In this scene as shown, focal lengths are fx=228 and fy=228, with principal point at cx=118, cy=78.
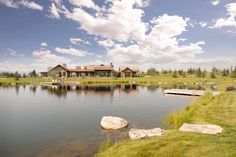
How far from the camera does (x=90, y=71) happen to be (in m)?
97.6

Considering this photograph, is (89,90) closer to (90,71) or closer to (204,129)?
(204,129)

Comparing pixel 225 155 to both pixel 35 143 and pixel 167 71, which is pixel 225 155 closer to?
pixel 35 143

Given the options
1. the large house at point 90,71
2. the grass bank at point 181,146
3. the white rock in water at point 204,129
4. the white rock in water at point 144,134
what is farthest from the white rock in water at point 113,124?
the large house at point 90,71

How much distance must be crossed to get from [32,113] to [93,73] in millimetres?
74406

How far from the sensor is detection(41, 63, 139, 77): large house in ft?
310

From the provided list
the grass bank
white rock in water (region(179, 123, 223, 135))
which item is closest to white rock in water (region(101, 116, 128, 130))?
the grass bank

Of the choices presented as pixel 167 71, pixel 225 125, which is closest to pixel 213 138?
pixel 225 125

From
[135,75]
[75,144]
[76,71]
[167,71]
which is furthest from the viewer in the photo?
[167,71]

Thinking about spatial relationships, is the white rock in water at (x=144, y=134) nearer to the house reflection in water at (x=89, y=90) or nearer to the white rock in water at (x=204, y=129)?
the white rock in water at (x=204, y=129)

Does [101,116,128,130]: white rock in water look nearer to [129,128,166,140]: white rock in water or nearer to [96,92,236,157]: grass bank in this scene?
[129,128,166,140]: white rock in water

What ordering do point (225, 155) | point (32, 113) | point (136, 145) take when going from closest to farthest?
point (225, 155) → point (136, 145) → point (32, 113)

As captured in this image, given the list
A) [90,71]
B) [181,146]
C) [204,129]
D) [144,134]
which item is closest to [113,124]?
[144,134]

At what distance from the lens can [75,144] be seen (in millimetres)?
13875

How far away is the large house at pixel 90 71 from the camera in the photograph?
9456 centimetres
